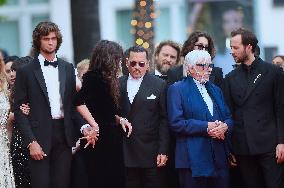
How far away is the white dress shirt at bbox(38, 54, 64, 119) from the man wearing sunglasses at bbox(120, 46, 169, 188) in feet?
2.47

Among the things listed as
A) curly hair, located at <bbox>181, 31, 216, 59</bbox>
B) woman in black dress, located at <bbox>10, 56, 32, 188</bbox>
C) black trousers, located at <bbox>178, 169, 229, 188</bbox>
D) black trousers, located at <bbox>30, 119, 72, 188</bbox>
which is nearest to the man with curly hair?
black trousers, located at <bbox>30, 119, 72, 188</bbox>

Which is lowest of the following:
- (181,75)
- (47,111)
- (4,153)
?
(4,153)

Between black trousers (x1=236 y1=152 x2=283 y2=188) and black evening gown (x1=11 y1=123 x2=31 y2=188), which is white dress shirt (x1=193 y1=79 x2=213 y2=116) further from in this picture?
black evening gown (x1=11 y1=123 x2=31 y2=188)

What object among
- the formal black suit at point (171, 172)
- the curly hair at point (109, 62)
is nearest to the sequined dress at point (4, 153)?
the curly hair at point (109, 62)

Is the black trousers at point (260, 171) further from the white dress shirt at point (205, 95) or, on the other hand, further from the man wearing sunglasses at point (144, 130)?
the man wearing sunglasses at point (144, 130)

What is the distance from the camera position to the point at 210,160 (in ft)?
35.4

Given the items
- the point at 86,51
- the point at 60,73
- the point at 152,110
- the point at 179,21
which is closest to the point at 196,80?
the point at 152,110

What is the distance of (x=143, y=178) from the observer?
11133mm

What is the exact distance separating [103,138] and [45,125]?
691mm

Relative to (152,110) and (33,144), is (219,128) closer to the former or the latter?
(152,110)

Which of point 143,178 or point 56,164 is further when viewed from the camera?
point 143,178

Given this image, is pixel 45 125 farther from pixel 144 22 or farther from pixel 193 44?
pixel 144 22

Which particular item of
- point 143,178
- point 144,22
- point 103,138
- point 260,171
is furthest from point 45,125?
point 144,22

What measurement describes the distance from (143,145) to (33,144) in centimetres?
126
